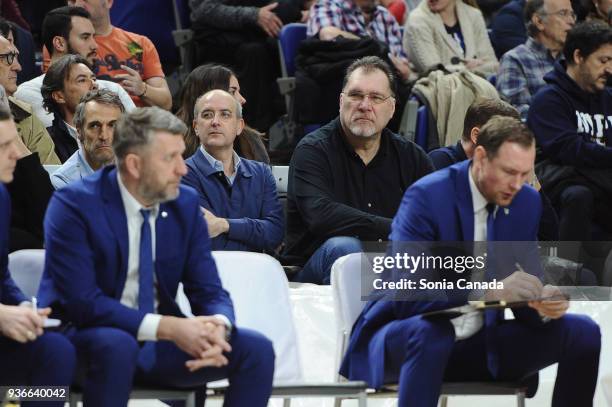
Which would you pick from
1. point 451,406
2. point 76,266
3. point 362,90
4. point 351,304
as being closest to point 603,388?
point 451,406

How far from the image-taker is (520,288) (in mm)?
3799

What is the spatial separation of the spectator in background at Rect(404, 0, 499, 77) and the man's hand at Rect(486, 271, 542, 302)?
345cm

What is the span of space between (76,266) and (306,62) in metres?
3.44

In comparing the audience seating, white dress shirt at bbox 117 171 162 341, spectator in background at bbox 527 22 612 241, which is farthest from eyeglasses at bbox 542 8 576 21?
white dress shirt at bbox 117 171 162 341

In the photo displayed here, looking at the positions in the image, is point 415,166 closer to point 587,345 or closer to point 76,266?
point 587,345

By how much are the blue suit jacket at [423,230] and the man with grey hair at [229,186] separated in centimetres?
105

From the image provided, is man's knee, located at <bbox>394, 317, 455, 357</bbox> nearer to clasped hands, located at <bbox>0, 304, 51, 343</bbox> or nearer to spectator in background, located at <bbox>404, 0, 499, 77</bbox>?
clasped hands, located at <bbox>0, 304, 51, 343</bbox>

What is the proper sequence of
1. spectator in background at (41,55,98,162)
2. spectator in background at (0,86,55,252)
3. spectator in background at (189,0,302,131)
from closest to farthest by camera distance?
spectator in background at (0,86,55,252) < spectator in background at (41,55,98,162) < spectator in background at (189,0,302,131)

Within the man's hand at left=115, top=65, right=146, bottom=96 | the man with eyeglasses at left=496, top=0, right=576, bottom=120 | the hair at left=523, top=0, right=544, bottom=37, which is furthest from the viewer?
the hair at left=523, top=0, right=544, bottom=37

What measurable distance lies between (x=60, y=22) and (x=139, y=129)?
2.84 meters

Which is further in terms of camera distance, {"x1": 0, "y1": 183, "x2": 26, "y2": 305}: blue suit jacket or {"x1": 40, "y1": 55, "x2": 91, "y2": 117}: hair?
{"x1": 40, "y1": 55, "x2": 91, "y2": 117}: hair

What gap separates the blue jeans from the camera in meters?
5.02

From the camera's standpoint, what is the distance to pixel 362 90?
17.2 ft

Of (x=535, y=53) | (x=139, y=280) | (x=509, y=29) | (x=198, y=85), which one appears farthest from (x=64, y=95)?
(x=509, y=29)
